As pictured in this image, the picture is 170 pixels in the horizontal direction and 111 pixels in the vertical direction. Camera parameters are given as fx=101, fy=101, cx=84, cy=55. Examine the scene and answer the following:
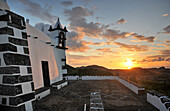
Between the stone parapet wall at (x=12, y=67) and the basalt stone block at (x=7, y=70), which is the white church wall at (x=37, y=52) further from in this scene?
the basalt stone block at (x=7, y=70)

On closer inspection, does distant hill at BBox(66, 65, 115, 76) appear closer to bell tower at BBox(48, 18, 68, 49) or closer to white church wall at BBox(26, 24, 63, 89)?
bell tower at BBox(48, 18, 68, 49)

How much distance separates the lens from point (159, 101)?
207 inches

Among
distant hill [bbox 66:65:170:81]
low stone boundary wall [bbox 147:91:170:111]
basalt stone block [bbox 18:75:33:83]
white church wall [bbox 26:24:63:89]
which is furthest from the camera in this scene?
distant hill [bbox 66:65:170:81]

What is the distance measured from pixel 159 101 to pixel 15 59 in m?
7.07

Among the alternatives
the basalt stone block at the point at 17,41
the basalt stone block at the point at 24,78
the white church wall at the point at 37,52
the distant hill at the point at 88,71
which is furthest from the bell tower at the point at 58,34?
the basalt stone block at the point at 24,78

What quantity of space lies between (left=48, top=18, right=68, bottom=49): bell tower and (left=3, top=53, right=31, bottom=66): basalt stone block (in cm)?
946

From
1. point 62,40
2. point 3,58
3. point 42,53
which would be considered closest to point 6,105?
point 3,58

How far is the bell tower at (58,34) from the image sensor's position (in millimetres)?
14000

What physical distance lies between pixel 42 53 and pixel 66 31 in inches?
276

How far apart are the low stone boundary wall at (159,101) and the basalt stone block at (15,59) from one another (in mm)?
6602

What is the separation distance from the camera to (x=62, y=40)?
1495cm

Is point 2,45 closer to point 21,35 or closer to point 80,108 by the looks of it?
point 21,35

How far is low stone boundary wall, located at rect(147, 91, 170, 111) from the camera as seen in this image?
4672mm

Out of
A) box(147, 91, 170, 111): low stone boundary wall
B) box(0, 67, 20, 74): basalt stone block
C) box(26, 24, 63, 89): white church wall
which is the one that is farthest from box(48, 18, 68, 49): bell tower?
box(147, 91, 170, 111): low stone boundary wall
